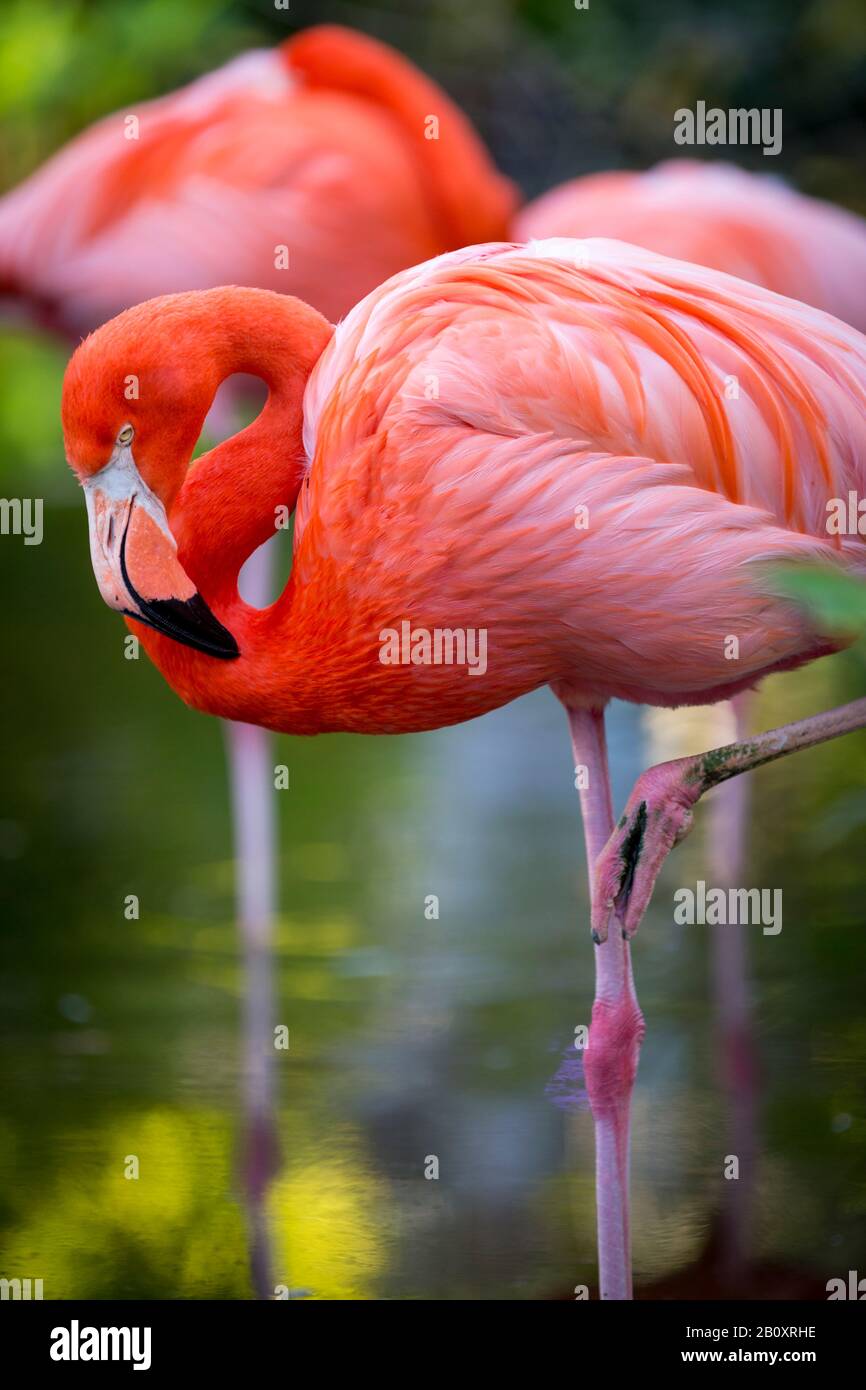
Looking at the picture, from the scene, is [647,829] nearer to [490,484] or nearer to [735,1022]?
[490,484]

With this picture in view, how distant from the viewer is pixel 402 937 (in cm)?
287

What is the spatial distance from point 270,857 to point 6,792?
90cm

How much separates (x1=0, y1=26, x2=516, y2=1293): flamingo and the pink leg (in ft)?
2.39

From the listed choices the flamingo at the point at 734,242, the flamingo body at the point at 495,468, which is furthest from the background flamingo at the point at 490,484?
the flamingo at the point at 734,242

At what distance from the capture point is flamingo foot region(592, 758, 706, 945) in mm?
1808

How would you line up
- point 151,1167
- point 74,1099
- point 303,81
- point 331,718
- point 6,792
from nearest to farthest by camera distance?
point 331,718, point 151,1167, point 74,1099, point 303,81, point 6,792

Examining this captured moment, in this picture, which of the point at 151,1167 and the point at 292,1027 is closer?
the point at 151,1167

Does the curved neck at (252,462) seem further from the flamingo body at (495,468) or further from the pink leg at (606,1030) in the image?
the pink leg at (606,1030)

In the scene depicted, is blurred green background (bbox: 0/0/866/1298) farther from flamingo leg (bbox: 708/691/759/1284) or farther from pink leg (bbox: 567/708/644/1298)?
pink leg (bbox: 567/708/644/1298)

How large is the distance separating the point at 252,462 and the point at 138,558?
19 centimetres

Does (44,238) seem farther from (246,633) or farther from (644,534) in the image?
(644,534)

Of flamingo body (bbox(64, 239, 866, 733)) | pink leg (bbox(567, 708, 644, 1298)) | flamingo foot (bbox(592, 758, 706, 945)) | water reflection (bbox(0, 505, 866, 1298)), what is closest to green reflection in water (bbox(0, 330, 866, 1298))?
water reflection (bbox(0, 505, 866, 1298))
